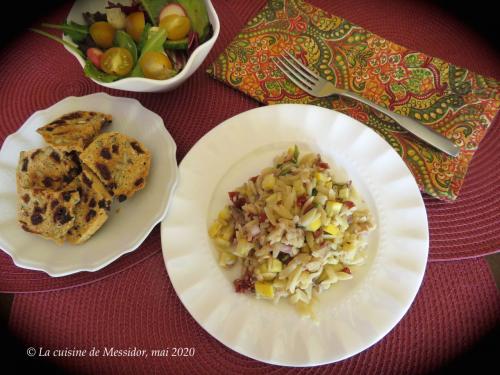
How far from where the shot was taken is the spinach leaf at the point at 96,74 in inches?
49.9

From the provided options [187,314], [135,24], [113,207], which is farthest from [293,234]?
[135,24]

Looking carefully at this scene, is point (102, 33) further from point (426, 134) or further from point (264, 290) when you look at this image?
point (426, 134)

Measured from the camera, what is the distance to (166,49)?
138cm

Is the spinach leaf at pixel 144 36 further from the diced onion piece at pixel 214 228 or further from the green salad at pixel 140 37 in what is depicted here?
the diced onion piece at pixel 214 228

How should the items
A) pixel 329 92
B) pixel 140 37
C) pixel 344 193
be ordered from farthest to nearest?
pixel 329 92, pixel 140 37, pixel 344 193

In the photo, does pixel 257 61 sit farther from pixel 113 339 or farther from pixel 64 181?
pixel 113 339

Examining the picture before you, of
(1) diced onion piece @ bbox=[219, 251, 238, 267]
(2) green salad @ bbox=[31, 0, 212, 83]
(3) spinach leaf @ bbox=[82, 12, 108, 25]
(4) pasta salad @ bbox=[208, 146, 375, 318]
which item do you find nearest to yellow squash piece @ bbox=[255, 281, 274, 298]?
(4) pasta salad @ bbox=[208, 146, 375, 318]

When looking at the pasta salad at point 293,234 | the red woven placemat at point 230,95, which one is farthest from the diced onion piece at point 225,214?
the red woven placemat at point 230,95

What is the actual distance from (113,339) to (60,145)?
0.71 meters

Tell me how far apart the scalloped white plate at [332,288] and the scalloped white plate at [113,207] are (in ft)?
0.26

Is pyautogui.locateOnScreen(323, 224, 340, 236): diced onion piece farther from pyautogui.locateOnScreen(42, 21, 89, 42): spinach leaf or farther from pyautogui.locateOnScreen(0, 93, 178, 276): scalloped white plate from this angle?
pyautogui.locateOnScreen(42, 21, 89, 42): spinach leaf

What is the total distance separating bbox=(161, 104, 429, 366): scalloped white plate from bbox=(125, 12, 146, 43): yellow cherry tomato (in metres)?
0.49

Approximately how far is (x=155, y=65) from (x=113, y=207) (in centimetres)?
55

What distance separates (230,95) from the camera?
1.56 m
